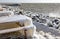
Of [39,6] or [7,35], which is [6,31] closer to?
[7,35]

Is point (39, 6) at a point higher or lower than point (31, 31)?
lower

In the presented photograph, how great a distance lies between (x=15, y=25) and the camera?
0.81 meters

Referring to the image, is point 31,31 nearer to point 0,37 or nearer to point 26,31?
point 26,31

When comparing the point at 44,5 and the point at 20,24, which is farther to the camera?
the point at 44,5

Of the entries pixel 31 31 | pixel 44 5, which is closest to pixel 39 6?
pixel 44 5

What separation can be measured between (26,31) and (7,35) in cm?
12

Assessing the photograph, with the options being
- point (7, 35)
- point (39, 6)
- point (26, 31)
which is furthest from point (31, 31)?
point (39, 6)

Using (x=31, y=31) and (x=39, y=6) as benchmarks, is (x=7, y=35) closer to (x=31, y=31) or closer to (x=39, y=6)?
(x=31, y=31)

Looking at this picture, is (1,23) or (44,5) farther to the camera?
(44,5)

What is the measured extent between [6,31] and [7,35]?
0.04 metres

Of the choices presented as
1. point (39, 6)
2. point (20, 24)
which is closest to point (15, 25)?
point (20, 24)

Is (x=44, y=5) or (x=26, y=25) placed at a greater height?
(x=26, y=25)

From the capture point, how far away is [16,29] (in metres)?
0.76

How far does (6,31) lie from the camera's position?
0.74m
